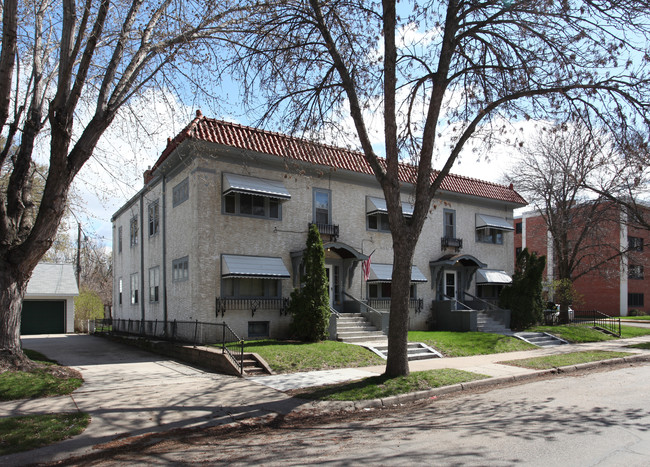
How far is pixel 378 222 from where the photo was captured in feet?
73.5

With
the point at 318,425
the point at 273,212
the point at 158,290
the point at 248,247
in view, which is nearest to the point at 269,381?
the point at 318,425

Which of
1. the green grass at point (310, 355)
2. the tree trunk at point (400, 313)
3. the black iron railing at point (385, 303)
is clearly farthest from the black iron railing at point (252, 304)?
the tree trunk at point (400, 313)

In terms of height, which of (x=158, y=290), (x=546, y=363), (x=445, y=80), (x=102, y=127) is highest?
(x=445, y=80)

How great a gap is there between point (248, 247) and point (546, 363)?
1042 centimetres

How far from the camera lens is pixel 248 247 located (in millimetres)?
18391

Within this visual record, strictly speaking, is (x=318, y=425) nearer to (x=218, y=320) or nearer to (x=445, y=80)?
(x=445, y=80)

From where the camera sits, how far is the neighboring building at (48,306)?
32562mm

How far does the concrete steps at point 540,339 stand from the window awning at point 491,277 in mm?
4385

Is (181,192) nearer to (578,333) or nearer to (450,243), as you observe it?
(450,243)

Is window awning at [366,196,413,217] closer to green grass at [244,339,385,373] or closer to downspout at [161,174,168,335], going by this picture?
green grass at [244,339,385,373]

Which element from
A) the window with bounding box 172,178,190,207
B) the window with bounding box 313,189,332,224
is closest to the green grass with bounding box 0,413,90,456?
the window with bounding box 172,178,190,207

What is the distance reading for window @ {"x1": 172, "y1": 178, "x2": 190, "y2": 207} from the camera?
18578 millimetres

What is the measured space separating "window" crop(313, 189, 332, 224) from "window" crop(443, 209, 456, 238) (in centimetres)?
722

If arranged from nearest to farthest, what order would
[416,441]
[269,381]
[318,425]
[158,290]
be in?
[416,441], [318,425], [269,381], [158,290]
